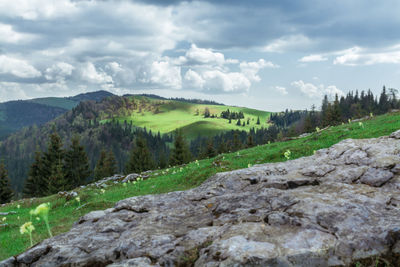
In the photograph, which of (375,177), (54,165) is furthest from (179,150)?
(375,177)

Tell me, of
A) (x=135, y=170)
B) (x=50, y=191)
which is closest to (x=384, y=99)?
(x=135, y=170)

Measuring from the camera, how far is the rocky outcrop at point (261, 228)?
5.46m

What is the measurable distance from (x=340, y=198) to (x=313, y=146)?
18338 mm

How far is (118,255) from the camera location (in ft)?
21.9

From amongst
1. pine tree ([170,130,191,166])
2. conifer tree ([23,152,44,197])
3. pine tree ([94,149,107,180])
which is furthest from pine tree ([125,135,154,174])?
conifer tree ([23,152,44,197])

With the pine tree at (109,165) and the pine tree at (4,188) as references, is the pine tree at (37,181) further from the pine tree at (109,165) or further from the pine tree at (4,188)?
the pine tree at (109,165)

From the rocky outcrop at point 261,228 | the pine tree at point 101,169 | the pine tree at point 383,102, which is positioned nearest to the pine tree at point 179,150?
the pine tree at point 101,169

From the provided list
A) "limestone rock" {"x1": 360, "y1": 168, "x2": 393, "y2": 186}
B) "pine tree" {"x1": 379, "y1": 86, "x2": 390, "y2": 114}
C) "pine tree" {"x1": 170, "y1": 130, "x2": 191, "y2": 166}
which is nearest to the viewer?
"limestone rock" {"x1": 360, "y1": 168, "x2": 393, "y2": 186}

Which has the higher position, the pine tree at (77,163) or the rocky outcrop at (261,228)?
the rocky outcrop at (261,228)

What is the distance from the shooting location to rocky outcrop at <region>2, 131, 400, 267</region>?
5465 millimetres

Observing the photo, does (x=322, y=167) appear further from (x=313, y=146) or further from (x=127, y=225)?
(x=313, y=146)

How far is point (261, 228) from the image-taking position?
6406mm

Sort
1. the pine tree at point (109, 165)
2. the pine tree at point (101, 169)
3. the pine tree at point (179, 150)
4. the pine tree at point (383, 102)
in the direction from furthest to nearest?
the pine tree at point (383, 102)
the pine tree at point (109, 165)
the pine tree at point (101, 169)
the pine tree at point (179, 150)

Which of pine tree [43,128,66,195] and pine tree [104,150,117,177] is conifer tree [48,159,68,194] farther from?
pine tree [104,150,117,177]
